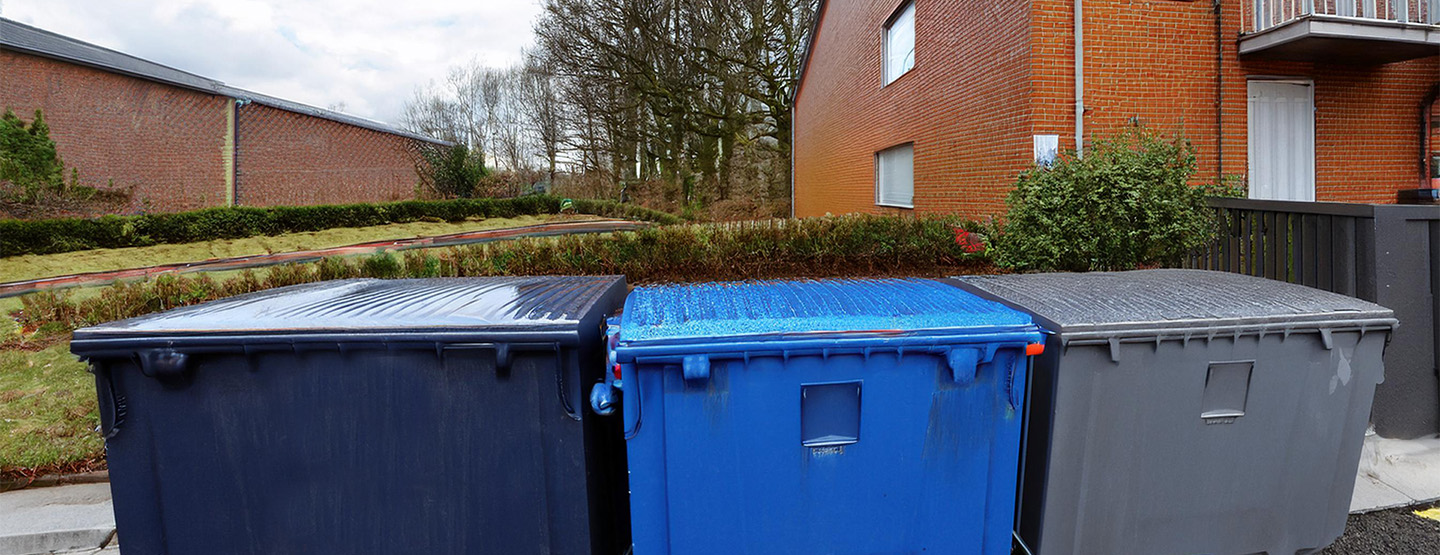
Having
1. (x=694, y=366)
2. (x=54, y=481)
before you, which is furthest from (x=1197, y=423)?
(x=54, y=481)

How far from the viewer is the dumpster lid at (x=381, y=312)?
2.59m

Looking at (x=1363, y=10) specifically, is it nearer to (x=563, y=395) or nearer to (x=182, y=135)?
(x=563, y=395)

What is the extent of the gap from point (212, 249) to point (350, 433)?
1332 centimetres

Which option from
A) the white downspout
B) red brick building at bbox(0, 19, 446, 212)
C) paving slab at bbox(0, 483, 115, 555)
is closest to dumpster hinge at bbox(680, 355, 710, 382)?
paving slab at bbox(0, 483, 115, 555)

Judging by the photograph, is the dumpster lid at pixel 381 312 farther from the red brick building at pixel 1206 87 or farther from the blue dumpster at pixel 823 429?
the red brick building at pixel 1206 87

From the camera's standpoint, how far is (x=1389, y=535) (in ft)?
11.5

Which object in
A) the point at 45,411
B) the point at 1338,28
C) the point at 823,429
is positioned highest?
the point at 1338,28

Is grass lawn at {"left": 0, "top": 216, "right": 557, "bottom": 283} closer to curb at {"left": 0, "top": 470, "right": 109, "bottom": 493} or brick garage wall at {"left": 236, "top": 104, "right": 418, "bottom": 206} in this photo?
brick garage wall at {"left": 236, "top": 104, "right": 418, "bottom": 206}

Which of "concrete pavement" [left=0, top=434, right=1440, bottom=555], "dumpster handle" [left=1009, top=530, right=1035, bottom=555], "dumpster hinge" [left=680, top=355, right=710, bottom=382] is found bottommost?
"concrete pavement" [left=0, top=434, right=1440, bottom=555]

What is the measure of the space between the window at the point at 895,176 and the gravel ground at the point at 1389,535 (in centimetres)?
876

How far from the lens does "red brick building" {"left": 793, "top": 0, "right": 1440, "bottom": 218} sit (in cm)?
807

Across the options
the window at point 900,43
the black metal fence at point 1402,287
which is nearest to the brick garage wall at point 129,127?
the window at point 900,43

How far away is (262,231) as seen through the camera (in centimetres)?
1454

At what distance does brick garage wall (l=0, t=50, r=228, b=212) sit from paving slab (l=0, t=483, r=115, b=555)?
18.2 meters
